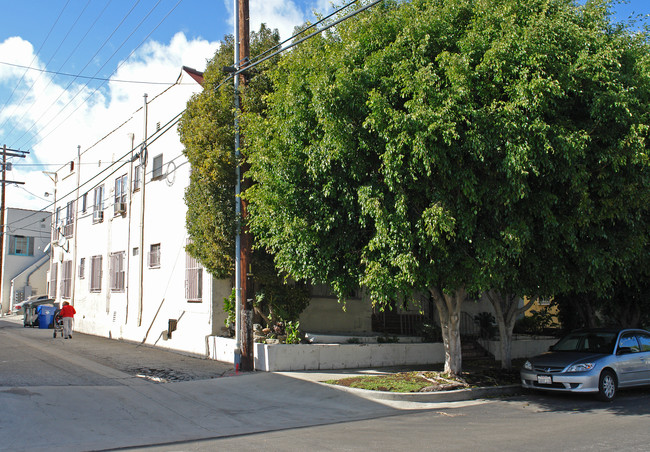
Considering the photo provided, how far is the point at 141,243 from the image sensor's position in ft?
63.5

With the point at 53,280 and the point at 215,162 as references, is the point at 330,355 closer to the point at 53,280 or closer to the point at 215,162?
the point at 215,162

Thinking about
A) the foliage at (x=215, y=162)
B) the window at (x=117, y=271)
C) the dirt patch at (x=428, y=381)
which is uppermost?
the foliage at (x=215, y=162)

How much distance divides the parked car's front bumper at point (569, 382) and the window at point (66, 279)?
24662 mm

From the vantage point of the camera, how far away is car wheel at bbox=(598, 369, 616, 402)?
9.93m

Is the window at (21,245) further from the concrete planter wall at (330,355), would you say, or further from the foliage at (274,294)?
the foliage at (274,294)

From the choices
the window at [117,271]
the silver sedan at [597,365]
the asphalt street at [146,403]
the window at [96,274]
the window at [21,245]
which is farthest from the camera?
the window at [21,245]

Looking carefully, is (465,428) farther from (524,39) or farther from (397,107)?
(524,39)

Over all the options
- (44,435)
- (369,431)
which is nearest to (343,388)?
(369,431)

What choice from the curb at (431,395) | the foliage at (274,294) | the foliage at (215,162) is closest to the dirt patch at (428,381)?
the curb at (431,395)

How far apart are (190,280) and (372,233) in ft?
26.0

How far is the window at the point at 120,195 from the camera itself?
69.6 feet

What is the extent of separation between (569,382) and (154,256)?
14.3 meters

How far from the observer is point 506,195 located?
8.69 m

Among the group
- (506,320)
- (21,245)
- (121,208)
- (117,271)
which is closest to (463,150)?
(506,320)
